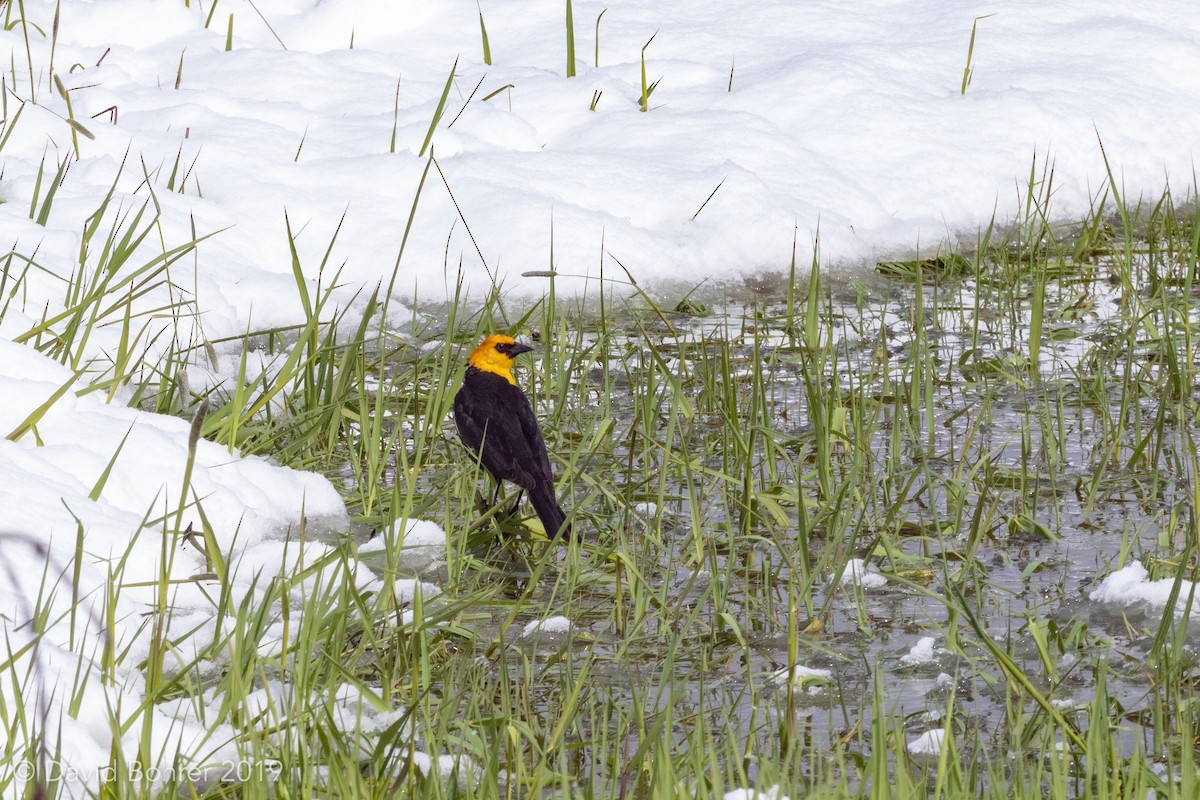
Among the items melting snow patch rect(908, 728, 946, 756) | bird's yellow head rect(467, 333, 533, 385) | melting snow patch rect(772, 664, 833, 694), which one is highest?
bird's yellow head rect(467, 333, 533, 385)

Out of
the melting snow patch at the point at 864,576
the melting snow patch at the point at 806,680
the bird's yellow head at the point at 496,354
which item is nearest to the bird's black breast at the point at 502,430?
the bird's yellow head at the point at 496,354

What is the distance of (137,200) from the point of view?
5.66m

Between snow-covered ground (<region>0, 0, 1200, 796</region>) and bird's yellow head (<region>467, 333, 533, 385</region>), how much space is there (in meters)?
0.56

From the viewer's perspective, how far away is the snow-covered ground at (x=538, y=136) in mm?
5633

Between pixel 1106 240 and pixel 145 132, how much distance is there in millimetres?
4430

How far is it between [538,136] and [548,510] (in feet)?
11.6

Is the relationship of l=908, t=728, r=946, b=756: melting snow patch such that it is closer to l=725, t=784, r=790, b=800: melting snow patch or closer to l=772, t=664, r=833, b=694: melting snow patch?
l=772, t=664, r=833, b=694: melting snow patch

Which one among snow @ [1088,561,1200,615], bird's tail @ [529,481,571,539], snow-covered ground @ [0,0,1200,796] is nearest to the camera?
snow @ [1088,561,1200,615]

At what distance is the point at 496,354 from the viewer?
4.50m

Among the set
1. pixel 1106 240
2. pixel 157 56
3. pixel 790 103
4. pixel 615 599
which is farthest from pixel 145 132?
pixel 1106 240

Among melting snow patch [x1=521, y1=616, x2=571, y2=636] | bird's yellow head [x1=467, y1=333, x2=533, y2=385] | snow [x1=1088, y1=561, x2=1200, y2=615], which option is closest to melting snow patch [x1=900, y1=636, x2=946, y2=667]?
snow [x1=1088, y1=561, x2=1200, y2=615]

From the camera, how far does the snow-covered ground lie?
5633mm

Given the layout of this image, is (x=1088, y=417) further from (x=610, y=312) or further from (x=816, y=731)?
(x=816, y=731)

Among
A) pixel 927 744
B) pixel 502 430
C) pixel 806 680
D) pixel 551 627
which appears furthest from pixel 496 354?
pixel 927 744
